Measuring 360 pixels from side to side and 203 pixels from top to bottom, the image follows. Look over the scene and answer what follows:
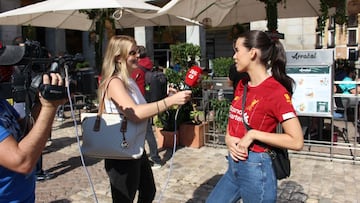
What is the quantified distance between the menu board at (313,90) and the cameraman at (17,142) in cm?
524

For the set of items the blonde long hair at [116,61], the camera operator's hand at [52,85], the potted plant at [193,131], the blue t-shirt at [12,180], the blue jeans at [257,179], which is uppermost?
the blonde long hair at [116,61]

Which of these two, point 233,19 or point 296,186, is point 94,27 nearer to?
point 233,19

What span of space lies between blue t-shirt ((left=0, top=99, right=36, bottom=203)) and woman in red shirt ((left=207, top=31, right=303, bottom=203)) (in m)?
1.32

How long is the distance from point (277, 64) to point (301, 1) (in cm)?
618

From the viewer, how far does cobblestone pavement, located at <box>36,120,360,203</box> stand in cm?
471

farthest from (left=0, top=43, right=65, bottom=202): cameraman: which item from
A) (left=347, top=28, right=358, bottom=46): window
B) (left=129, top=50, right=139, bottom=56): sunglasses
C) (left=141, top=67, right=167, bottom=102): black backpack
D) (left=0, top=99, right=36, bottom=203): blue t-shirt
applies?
(left=347, top=28, right=358, bottom=46): window

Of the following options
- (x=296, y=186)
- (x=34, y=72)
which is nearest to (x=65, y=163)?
(x=296, y=186)

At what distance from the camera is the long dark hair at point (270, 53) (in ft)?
8.38

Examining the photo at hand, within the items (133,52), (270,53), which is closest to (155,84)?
(133,52)

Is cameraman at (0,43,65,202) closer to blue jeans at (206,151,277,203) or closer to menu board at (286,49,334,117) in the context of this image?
blue jeans at (206,151,277,203)

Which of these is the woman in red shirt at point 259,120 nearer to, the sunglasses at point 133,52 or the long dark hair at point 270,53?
the long dark hair at point 270,53

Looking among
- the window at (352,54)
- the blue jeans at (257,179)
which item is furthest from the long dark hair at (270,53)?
the window at (352,54)

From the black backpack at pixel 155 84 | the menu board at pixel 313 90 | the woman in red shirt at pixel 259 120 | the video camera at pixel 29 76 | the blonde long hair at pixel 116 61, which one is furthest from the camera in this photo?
the black backpack at pixel 155 84

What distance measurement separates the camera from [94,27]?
31.3 ft
